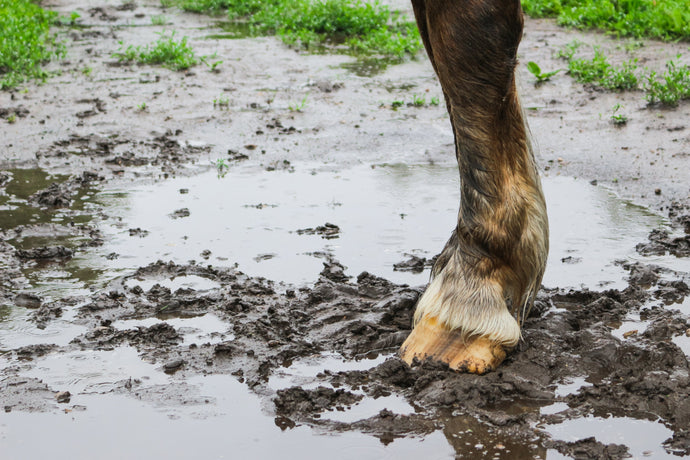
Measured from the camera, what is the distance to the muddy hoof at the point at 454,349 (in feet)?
9.21

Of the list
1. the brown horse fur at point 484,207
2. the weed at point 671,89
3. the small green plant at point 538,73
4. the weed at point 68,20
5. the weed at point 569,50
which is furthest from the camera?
the weed at point 68,20

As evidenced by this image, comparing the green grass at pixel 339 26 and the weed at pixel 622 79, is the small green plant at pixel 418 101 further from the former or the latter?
the green grass at pixel 339 26

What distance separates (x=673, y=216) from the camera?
173 inches

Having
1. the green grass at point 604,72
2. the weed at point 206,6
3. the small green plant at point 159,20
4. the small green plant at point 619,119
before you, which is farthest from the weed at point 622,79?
the weed at point 206,6

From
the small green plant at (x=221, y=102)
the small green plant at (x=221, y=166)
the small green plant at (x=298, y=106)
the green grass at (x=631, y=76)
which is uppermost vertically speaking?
the green grass at (x=631, y=76)

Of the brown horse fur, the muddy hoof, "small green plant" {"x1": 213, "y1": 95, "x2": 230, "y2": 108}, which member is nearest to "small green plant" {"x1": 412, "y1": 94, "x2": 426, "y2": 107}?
"small green plant" {"x1": 213, "y1": 95, "x2": 230, "y2": 108}

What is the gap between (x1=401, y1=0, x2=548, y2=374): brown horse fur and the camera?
272 centimetres

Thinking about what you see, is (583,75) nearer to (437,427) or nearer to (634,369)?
(634,369)

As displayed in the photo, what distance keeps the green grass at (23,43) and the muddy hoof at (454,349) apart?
5.67 metres

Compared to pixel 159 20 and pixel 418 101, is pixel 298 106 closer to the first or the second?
pixel 418 101

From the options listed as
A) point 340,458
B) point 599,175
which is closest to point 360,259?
point 340,458

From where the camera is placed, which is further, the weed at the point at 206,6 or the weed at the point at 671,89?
the weed at the point at 206,6

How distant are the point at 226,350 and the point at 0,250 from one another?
5.32ft

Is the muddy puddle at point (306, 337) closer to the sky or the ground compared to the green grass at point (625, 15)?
closer to the ground
